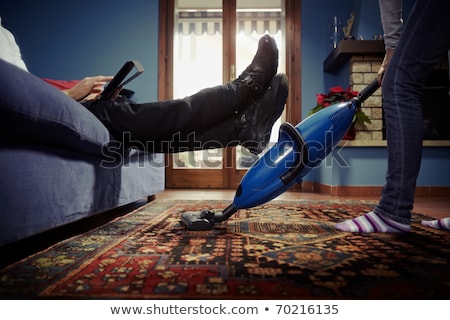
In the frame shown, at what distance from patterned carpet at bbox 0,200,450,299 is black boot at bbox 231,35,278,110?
0.44 metres

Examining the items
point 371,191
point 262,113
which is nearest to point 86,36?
point 262,113

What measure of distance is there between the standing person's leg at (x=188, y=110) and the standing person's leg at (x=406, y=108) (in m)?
0.39

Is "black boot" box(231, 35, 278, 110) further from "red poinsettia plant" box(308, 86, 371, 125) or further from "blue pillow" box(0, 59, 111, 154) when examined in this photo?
"red poinsettia plant" box(308, 86, 371, 125)

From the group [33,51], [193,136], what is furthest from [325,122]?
[33,51]

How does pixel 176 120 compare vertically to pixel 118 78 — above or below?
below

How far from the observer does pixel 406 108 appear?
967 mm

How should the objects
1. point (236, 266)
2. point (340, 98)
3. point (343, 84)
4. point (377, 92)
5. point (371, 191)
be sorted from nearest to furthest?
point (236, 266) → point (340, 98) → point (371, 191) → point (377, 92) → point (343, 84)

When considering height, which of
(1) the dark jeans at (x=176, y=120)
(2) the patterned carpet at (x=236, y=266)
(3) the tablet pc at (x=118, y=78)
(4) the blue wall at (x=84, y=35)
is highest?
(4) the blue wall at (x=84, y=35)

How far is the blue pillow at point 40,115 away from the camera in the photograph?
0.68 m

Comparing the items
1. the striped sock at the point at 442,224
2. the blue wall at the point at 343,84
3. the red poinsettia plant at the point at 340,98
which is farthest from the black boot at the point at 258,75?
the blue wall at the point at 343,84

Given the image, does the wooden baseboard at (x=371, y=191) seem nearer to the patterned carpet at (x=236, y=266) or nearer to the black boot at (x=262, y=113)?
the patterned carpet at (x=236, y=266)

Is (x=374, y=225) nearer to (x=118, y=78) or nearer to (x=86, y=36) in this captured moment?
(x=118, y=78)

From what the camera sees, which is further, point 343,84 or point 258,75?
point 343,84

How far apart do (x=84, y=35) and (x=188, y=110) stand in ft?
9.70
